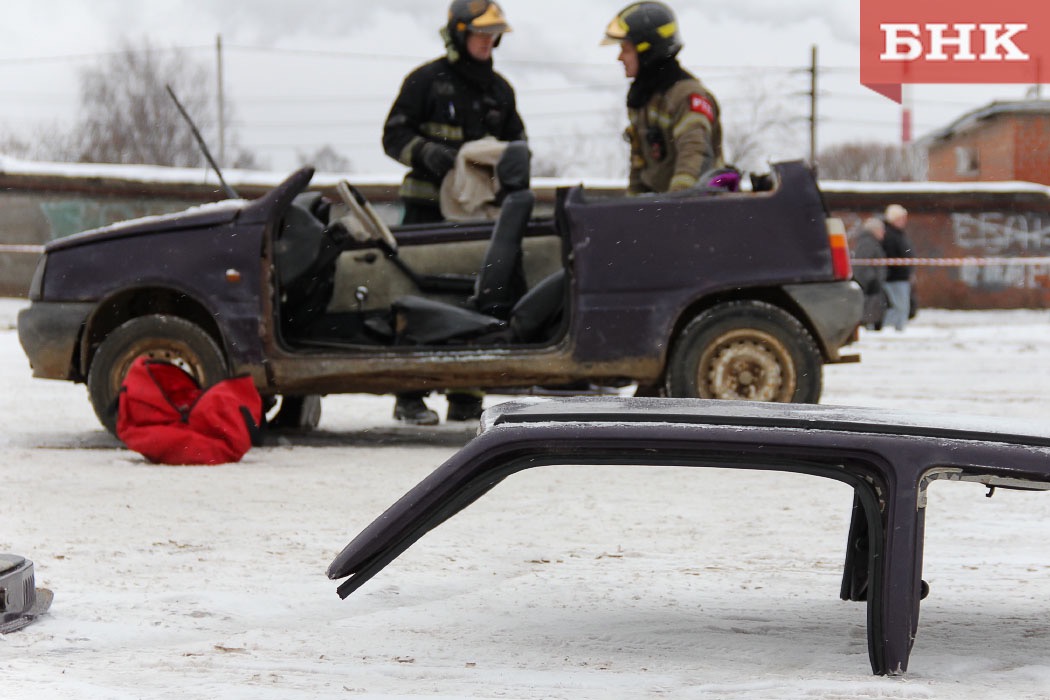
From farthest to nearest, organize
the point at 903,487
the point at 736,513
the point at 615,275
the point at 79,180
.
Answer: the point at 79,180 < the point at 615,275 < the point at 736,513 < the point at 903,487

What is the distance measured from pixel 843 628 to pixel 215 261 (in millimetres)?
4268

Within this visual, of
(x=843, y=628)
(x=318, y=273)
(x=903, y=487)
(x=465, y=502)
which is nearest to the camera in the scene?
(x=903, y=487)

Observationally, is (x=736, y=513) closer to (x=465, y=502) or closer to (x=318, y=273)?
(x=465, y=502)

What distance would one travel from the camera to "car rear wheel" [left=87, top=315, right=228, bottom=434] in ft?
22.6

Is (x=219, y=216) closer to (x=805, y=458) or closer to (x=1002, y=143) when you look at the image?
(x=805, y=458)

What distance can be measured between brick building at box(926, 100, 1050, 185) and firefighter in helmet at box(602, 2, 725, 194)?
29.7 meters

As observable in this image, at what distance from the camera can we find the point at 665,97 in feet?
24.9

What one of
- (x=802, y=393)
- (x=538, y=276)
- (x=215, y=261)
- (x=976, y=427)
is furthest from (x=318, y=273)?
(x=976, y=427)

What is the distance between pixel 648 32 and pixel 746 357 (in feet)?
6.41

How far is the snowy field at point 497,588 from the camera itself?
117 inches

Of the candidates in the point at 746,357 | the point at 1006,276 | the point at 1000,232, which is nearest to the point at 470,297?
the point at 746,357

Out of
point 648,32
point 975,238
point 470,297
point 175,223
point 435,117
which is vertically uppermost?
point 648,32

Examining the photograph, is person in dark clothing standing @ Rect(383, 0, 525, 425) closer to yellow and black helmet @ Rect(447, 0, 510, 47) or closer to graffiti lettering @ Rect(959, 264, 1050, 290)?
yellow and black helmet @ Rect(447, 0, 510, 47)

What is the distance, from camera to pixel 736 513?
5.18 meters
